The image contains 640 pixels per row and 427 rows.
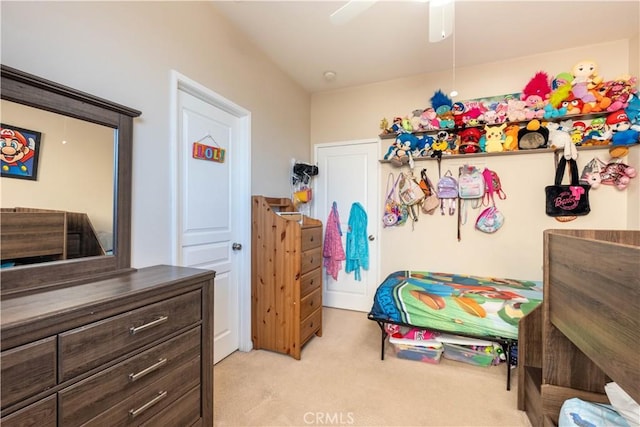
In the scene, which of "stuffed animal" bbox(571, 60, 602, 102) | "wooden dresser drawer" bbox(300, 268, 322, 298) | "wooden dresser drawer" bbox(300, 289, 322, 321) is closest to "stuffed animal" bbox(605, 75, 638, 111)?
"stuffed animal" bbox(571, 60, 602, 102)

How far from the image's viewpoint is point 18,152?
3.56ft

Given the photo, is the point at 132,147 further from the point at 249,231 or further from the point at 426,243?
A: the point at 426,243

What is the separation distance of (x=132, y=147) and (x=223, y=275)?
1.20 m

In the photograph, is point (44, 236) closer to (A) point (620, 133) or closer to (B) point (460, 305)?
(B) point (460, 305)

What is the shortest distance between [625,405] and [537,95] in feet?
8.67

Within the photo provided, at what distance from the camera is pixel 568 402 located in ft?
4.18

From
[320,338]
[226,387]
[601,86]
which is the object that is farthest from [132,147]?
[601,86]

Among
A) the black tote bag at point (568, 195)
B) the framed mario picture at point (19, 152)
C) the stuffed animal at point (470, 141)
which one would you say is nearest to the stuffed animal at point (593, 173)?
the black tote bag at point (568, 195)

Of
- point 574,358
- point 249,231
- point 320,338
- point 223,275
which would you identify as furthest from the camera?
point 320,338

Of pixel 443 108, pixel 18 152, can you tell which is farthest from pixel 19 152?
pixel 443 108

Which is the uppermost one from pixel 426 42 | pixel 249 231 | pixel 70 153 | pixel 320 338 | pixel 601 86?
pixel 426 42

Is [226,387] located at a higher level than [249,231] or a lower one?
lower

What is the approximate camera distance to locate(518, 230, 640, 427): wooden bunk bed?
844 millimetres

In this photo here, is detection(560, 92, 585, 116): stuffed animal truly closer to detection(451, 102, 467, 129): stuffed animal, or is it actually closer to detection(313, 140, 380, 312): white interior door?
detection(451, 102, 467, 129): stuffed animal
